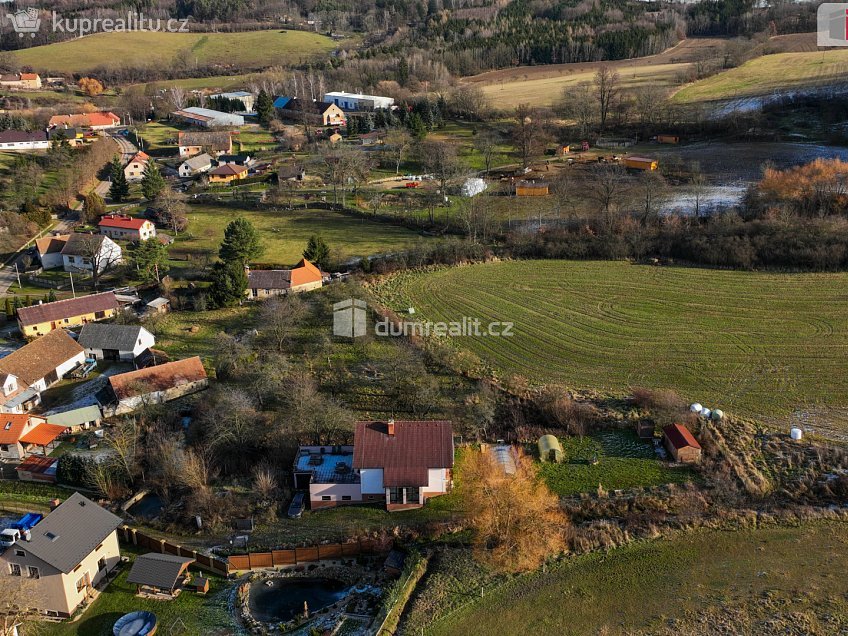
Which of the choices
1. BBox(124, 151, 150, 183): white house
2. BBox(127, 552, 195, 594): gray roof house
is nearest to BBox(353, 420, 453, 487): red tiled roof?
BBox(127, 552, 195, 594): gray roof house

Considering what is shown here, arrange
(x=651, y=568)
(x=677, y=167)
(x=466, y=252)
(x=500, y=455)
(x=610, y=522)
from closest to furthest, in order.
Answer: (x=651, y=568), (x=610, y=522), (x=500, y=455), (x=466, y=252), (x=677, y=167)

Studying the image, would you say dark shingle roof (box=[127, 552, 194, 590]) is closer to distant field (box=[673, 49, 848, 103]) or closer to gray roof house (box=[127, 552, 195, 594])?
gray roof house (box=[127, 552, 195, 594])

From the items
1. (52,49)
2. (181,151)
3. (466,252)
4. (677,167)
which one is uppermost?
(52,49)

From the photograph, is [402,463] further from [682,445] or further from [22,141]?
[22,141]

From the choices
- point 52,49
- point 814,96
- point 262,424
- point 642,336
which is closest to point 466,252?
point 642,336

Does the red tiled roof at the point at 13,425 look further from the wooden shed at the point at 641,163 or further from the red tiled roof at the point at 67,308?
the wooden shed at the point at 641,163

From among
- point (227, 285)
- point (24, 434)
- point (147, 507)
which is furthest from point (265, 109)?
point (147, 507)

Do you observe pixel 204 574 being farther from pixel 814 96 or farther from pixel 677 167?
pixel 814 96
